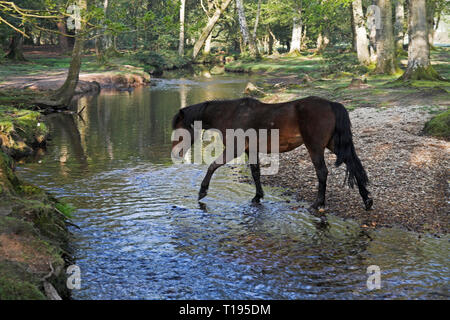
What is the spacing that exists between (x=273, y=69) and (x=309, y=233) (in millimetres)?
41533

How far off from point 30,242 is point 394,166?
801 centimetres

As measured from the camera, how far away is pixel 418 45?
21.2 metres

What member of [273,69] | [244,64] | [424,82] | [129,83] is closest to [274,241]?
[424,82]

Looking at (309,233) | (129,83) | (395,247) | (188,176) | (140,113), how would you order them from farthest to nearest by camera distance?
(129,83) < (140,113) < (188,176) < (309,233) < (395,247)

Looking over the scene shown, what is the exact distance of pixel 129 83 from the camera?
36.0 metres

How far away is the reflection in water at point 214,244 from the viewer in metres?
5.91

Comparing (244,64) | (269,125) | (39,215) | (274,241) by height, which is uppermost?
(244,64)

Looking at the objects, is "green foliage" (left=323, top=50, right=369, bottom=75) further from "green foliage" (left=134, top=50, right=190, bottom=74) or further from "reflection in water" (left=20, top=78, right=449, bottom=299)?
"reflection in water" (left=20, top=78, right=449, bottom=299)

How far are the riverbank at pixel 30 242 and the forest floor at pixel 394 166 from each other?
16.0 ft

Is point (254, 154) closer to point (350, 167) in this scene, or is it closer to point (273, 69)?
point (350, 167)

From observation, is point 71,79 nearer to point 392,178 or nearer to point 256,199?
point 256,199

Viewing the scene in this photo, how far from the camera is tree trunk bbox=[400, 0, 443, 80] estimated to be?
68.2ft

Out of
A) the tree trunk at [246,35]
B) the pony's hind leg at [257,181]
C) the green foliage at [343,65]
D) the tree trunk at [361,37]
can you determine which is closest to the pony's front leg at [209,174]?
the pony's hind leg at [257,181]

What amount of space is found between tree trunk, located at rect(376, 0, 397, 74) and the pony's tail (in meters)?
20.0
